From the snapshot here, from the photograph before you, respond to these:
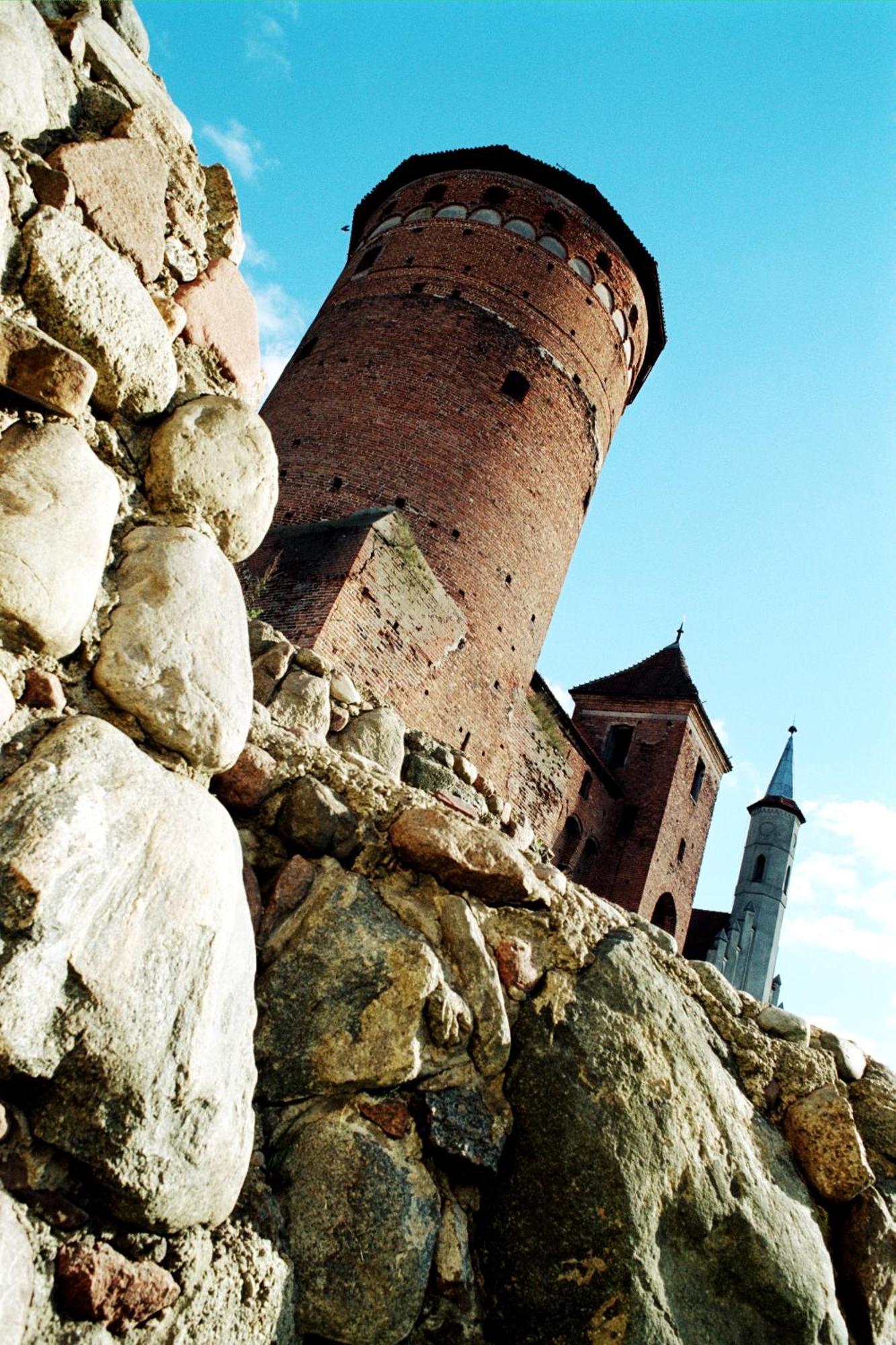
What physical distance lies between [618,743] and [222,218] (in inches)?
855

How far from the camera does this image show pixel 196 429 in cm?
213

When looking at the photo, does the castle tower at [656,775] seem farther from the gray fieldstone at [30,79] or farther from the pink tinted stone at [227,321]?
the gray fieldstone at [30,79]

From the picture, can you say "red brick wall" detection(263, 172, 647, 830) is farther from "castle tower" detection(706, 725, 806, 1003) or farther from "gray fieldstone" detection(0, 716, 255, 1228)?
"castle tower" detection(706, 725, 806, 1003)

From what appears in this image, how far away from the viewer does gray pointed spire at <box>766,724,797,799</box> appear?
37.9 meters

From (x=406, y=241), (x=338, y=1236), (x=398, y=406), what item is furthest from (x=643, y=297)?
(x=338, y=1236)

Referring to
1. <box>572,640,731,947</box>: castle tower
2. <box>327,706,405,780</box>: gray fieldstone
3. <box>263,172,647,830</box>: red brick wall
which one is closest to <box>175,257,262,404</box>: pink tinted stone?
<box>327,706,405,780</box>: gray fieldstone

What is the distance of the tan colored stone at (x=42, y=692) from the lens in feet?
5.42

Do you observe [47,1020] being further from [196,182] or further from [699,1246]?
[196,182]

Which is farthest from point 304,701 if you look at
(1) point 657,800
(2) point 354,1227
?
(1) point 657,800

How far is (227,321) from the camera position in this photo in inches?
97.7

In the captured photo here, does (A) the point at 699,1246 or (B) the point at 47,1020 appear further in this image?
(A) the point at 699,1246

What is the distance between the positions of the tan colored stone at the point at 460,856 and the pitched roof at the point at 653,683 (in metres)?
21.2

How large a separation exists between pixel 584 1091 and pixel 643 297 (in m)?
15.5

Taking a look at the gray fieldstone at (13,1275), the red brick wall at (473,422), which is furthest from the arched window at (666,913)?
the gray fieldstone at (13,1275)
